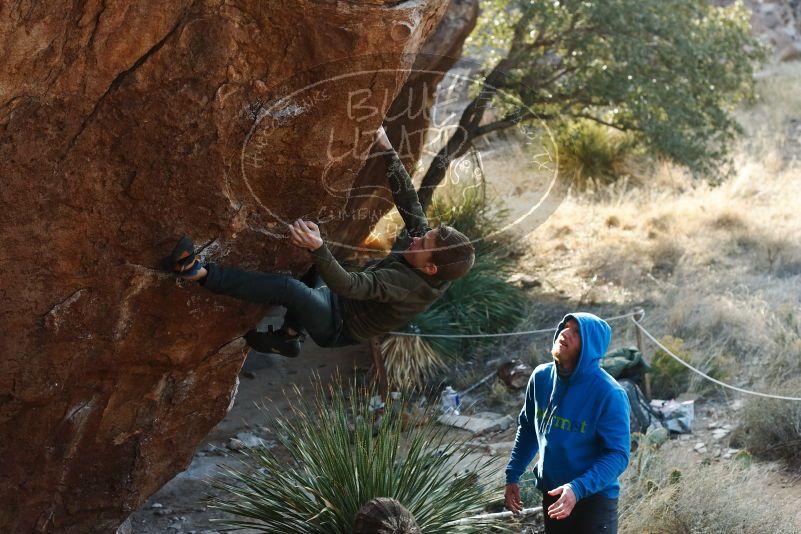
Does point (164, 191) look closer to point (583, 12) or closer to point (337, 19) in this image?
point (337, 19)

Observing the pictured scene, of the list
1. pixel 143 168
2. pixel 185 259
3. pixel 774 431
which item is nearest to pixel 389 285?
pixel 185 259

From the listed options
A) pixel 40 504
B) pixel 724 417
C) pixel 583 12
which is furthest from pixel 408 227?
pixel 583 12

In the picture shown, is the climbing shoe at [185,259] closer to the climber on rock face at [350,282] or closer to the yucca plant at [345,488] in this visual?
the climber on rock face at [350,282]

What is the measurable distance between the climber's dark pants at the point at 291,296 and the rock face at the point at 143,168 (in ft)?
0.67

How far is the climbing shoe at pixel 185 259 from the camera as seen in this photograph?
5.00 meters

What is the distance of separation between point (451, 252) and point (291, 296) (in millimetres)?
837

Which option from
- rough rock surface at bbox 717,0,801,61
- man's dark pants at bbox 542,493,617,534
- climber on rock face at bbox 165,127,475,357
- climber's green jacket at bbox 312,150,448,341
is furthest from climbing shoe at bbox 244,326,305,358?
rough rock surface at bbox 717,0,801,61

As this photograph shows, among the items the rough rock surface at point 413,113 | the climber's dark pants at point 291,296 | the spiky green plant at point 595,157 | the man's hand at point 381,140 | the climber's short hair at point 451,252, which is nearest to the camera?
the climber's dark pants at point 291,296

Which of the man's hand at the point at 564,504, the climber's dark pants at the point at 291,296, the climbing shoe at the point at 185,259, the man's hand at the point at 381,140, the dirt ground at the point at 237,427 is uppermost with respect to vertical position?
the man's hand at the point at 381,140

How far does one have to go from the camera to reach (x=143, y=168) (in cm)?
501

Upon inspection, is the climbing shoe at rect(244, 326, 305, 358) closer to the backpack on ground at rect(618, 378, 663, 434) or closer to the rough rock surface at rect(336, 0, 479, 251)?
the rough rock surface at rect(336, 0, 479, 251)

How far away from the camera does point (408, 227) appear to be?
19.1ft

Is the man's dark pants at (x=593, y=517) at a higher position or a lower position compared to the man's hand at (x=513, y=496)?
higher

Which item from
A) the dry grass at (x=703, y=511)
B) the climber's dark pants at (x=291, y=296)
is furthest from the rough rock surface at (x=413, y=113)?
the dry grass at (x=703, y=511)
